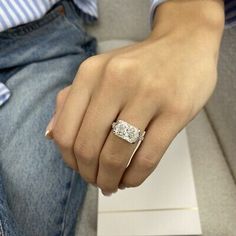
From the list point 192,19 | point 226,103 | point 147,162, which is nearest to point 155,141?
point 147,162

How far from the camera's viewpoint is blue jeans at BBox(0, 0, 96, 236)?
485mm

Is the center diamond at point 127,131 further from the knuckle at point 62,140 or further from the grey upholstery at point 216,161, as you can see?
the grey upholstery at point 216,161

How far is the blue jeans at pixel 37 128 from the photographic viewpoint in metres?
0.49

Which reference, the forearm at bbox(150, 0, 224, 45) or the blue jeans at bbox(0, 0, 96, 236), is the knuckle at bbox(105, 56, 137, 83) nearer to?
the forearm at bbox(150, 0, 224, 45)

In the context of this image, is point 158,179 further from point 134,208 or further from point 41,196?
point 41,196

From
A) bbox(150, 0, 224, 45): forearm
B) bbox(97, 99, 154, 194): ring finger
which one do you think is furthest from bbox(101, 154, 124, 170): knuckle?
bbox(150, 0, 224, 45): forearm

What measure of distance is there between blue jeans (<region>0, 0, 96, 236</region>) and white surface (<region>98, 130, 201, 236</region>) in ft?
0.18

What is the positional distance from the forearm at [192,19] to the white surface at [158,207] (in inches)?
9.2

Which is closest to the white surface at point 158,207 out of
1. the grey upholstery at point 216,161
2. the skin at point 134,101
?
the grey upholstery at point 216,161

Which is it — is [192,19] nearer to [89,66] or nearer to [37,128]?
[89,66]

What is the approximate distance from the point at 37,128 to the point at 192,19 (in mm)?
269

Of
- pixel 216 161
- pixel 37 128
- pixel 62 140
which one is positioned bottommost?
pixel 216 161

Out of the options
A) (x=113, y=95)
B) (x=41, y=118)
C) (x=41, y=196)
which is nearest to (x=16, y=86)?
(x=41, y=118)

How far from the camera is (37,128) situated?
1.75ft
